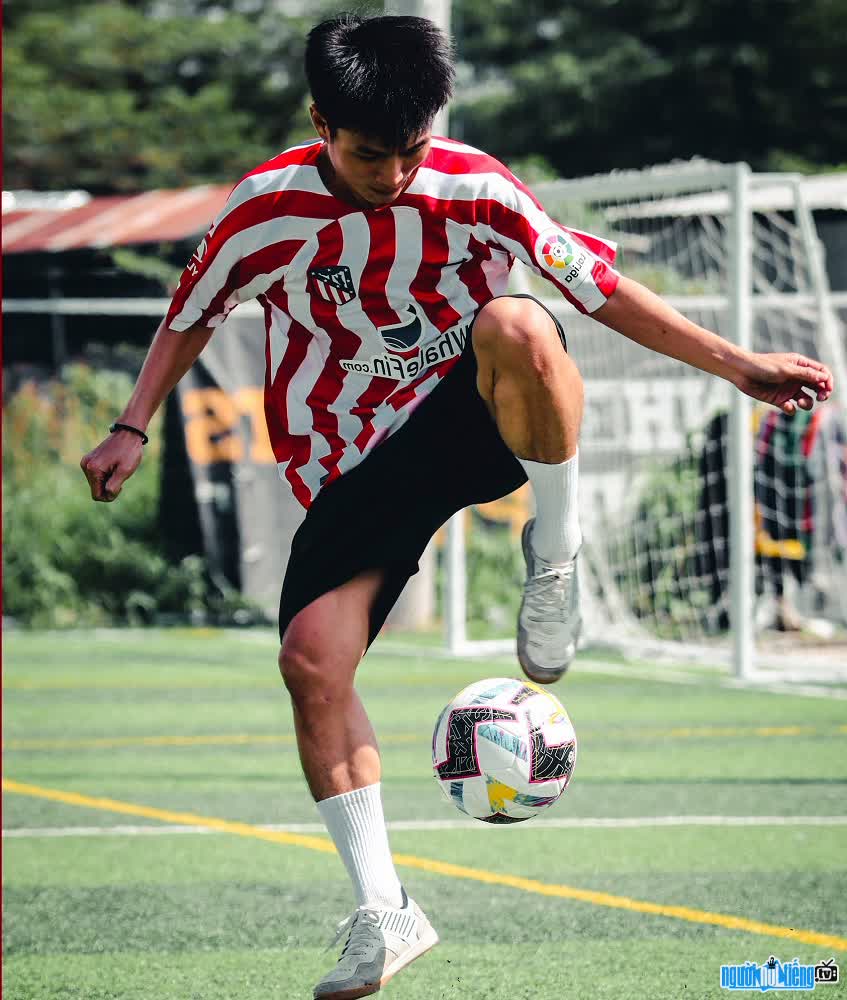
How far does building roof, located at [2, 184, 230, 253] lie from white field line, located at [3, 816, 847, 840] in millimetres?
10216

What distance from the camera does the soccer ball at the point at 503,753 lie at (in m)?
4.14

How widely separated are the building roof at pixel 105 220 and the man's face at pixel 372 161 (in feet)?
41.1

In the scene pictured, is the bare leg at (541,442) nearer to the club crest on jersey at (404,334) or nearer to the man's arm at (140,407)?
the club crest on jersey at (404,334)

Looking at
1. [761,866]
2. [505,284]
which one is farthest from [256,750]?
[505,284]

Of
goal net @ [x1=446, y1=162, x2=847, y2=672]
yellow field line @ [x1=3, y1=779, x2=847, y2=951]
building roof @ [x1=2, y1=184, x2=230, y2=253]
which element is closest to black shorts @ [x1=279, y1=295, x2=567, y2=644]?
yellow field line @ [x1=3, y1=779, x2=847, y2=951]

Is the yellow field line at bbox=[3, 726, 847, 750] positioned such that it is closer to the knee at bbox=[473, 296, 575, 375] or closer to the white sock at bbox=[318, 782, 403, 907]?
the white sock at bbox=[318, 782, 403, 907]

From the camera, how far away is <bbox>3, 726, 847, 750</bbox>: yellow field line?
28.2ft

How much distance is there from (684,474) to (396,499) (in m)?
7.92

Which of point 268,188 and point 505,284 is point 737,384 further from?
point 268,188

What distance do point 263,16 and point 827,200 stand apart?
22.6m

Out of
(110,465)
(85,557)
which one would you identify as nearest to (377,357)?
(110,465)

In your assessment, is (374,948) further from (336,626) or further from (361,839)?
(336,626)

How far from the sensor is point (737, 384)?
3887mm

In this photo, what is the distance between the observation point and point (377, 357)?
163 inches
